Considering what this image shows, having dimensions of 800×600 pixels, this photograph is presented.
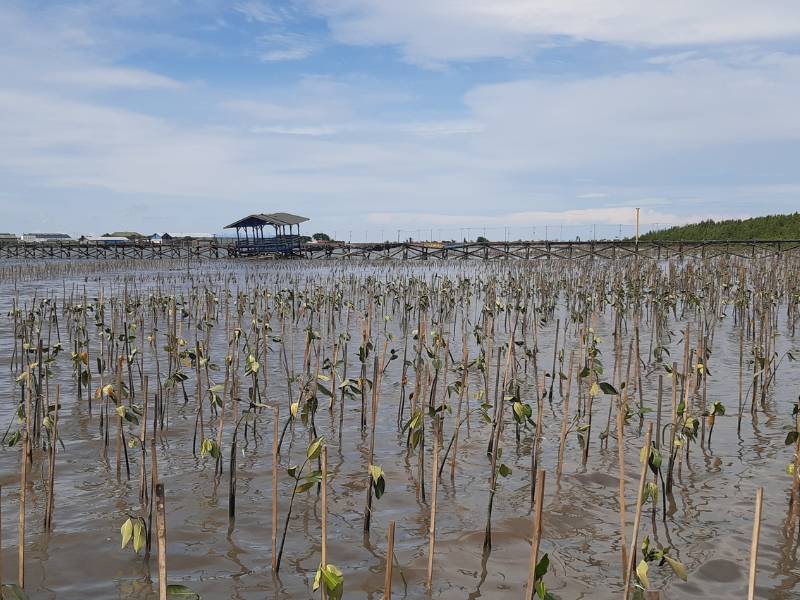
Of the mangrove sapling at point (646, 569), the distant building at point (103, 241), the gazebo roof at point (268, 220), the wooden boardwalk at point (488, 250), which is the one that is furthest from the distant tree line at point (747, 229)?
the mangrove sapling at point (646, 569)

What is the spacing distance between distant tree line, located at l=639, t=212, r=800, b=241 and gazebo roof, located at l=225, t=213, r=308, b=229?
28.6 metres

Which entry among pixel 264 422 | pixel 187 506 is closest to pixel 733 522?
pixel 187 506

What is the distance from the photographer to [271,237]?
4634 cm

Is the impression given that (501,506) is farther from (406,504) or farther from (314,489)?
(314,489)

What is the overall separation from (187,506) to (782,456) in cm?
439

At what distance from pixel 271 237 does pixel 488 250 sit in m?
14.4

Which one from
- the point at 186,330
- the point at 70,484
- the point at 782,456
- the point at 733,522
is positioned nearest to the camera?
the point at 733,522

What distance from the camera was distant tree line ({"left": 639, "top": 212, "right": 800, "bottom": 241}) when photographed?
45.4 metres

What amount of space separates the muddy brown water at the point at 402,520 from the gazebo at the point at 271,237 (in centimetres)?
3746

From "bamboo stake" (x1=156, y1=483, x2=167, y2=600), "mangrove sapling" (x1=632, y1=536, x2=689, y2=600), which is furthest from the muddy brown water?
"bamboo stake" (x1=156, y1=483, x2=167, y2=600)

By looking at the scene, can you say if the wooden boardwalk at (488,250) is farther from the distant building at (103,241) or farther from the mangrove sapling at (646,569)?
the mangrove sapling at (646,569)

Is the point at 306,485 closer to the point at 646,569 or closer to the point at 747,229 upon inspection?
the point at 646,569

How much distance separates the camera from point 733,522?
14.1 ft

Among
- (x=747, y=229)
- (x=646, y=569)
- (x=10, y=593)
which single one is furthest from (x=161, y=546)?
(x=747, y=229)
